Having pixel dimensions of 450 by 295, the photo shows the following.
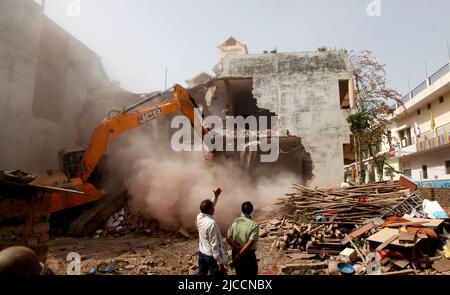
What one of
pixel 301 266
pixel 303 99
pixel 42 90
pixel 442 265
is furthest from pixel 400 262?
pixel 42 90

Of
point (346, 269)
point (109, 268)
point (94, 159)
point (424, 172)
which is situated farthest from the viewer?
point (424, 172)

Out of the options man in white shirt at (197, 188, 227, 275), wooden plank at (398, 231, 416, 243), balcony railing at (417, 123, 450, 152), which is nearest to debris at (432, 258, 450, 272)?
wooden plank at (398, 231, 416, 243)

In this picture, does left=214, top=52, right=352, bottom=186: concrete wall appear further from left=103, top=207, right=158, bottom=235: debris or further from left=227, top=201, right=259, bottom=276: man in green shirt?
left=227, top=201, right=259, bottom=276: man in green shirt

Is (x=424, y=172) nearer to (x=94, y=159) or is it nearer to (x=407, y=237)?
(x=407, y=237)

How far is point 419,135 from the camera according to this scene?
1045 inches

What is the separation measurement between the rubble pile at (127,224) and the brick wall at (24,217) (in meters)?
5.84

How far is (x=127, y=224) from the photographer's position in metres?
10.6

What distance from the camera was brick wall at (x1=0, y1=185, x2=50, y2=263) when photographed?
391 cm

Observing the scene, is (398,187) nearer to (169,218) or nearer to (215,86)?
(169,218)

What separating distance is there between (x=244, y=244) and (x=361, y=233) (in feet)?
16.4

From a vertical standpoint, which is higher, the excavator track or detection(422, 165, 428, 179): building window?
detection(422, 165, 428, 179): building window

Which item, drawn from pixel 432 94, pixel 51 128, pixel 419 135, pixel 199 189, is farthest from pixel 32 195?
pixel 419 135

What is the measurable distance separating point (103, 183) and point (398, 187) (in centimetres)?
1185

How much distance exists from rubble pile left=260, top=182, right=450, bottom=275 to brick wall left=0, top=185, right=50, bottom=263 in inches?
198
